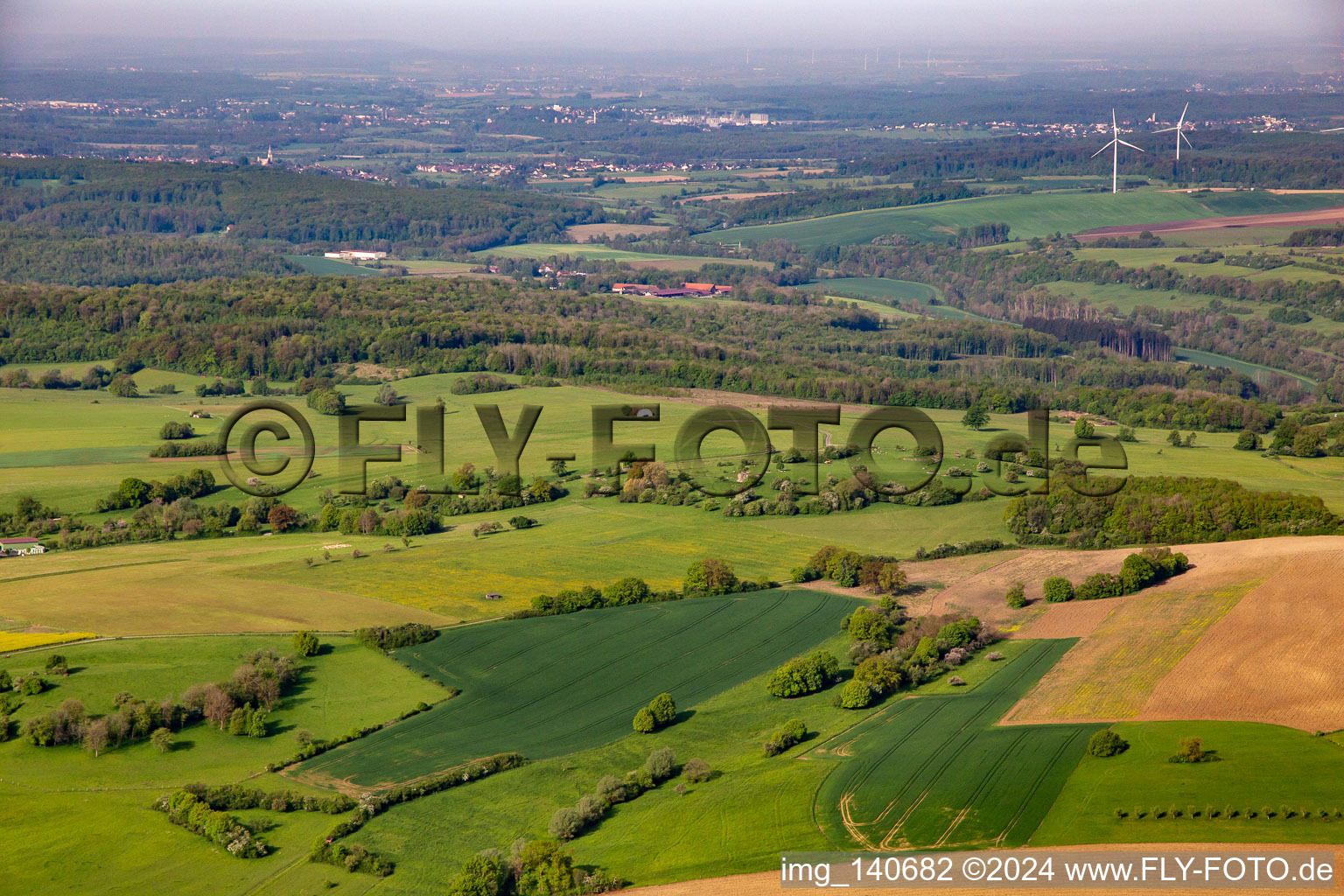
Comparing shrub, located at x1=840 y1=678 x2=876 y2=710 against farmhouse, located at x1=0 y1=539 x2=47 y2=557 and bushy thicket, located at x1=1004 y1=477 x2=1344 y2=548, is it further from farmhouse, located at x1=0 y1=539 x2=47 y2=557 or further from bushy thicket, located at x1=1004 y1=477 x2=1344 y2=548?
farmhouse, located at x1=0 y1=539 x2=47 y2=557

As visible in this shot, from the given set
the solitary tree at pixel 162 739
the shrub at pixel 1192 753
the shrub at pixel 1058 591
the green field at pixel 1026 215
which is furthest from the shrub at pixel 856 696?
the green field at pixel 1026 215

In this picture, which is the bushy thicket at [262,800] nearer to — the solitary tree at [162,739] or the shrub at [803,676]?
the solitary tree at [162,739]

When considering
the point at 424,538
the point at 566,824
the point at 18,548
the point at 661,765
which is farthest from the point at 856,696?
the point at 18,548

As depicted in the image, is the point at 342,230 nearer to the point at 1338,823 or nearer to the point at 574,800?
the point at 574,800

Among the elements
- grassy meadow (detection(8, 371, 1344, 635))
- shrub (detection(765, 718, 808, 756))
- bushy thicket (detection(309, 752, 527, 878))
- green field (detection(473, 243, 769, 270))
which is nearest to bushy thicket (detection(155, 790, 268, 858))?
bushy thicket (detection(309, 752, 527, 878))

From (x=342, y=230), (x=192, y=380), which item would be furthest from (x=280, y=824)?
(x=342, y=230)
